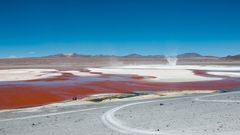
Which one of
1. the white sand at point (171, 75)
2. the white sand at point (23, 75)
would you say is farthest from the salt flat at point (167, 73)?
the white sand at point (23, 75)

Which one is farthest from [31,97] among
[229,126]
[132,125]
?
[229,126]

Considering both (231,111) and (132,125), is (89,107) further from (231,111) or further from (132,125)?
(231,111)

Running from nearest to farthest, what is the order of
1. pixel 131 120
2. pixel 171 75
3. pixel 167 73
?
pixel 131 120
pixel 171 75
pixel 167 73

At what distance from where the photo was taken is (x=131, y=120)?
42.1 ft

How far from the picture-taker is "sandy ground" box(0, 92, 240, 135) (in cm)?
1098

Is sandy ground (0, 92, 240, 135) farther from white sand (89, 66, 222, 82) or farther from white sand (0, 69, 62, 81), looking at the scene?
white sand (0, 69, 62, 81)

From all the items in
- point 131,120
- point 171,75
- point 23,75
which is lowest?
point 131,120

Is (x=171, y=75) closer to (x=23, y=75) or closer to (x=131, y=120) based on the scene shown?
(x=23, y=75)

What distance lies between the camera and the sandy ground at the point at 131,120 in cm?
1098

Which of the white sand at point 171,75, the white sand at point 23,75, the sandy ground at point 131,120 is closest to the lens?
the sandy ground at point 131,120

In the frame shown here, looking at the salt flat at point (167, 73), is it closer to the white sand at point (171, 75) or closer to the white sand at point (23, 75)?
the white sand at point (171, 75)

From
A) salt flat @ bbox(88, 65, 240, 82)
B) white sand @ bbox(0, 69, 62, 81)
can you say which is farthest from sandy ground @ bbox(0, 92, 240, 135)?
white sand @ bbox(0, 69, 62, 81)

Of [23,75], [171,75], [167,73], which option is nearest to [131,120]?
[171,75]

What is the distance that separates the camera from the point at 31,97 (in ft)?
79.2
